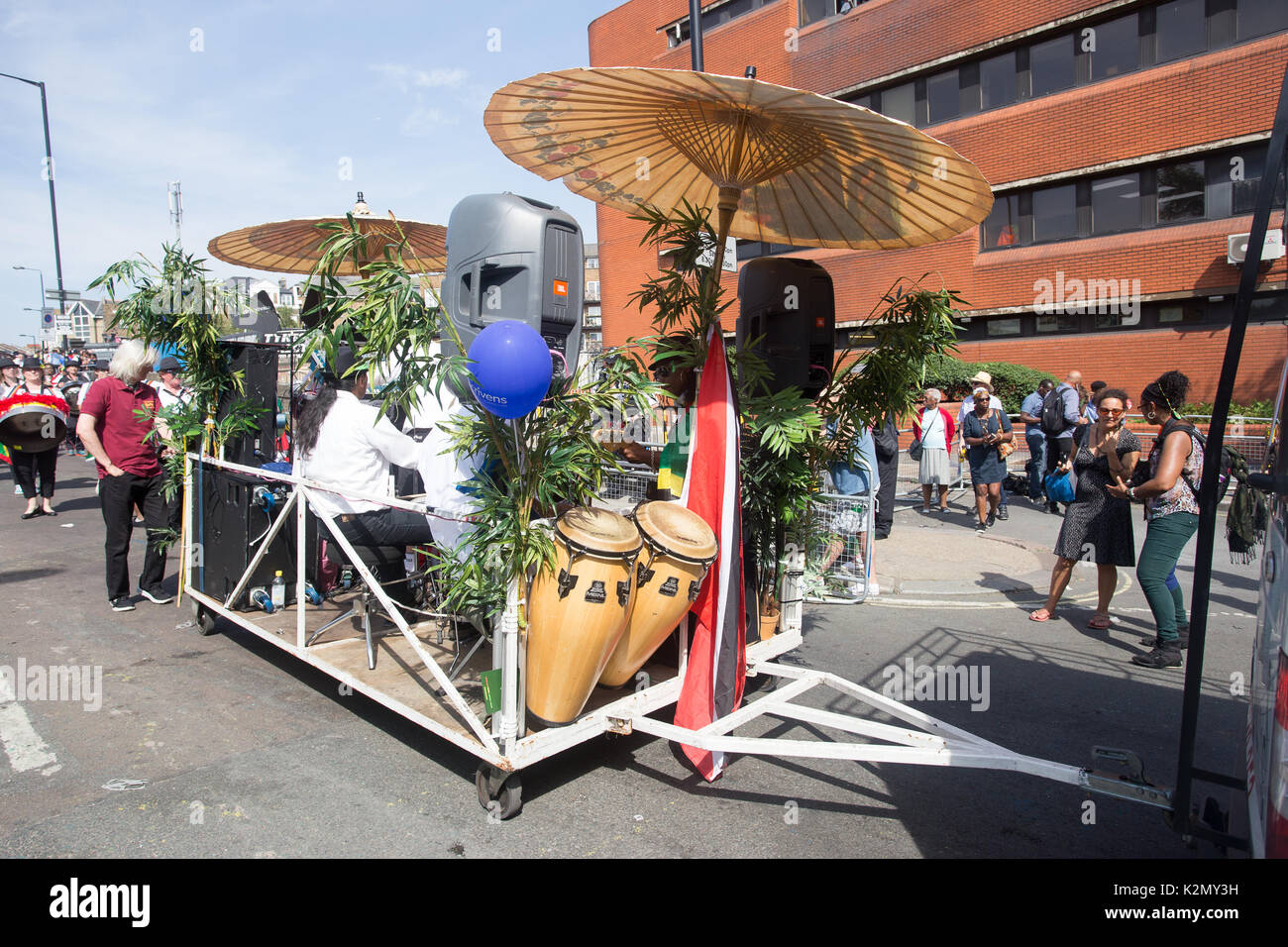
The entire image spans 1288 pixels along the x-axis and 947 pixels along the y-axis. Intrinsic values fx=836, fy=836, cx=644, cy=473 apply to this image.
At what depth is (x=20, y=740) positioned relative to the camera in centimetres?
433

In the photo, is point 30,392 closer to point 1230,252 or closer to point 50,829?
point 50,829

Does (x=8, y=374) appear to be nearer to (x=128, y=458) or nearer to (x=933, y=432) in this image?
(x=128, y=458)

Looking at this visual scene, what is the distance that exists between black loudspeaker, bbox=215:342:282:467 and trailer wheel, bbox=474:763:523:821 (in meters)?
3.48

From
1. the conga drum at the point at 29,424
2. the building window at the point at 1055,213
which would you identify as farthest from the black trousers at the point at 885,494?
the building window at the point at 1055,213

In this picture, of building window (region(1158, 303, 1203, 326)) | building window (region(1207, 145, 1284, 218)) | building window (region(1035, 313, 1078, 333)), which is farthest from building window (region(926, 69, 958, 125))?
building window (region(1158, 303, 1203, 326))

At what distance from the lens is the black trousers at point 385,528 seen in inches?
194

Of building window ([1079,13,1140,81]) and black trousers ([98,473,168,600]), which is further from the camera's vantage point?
building window ([1079,13,1140,81])

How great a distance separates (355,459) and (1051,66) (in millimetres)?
20670

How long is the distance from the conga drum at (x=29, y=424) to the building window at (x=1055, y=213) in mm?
20067

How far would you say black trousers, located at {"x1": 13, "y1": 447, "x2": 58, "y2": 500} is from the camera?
36.8 feet

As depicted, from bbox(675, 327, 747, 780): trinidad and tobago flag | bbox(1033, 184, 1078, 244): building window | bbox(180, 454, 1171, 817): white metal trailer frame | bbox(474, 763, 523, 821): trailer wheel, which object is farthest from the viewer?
bbox(1033, 184, 1078, 244): building window

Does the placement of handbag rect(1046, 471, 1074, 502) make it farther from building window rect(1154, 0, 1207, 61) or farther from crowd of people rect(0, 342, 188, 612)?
building window rect(1154, 0, 1207, 61)

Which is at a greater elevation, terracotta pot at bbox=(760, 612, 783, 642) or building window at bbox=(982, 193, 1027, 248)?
building window at bbox=(982, 193, 1027, 248)
